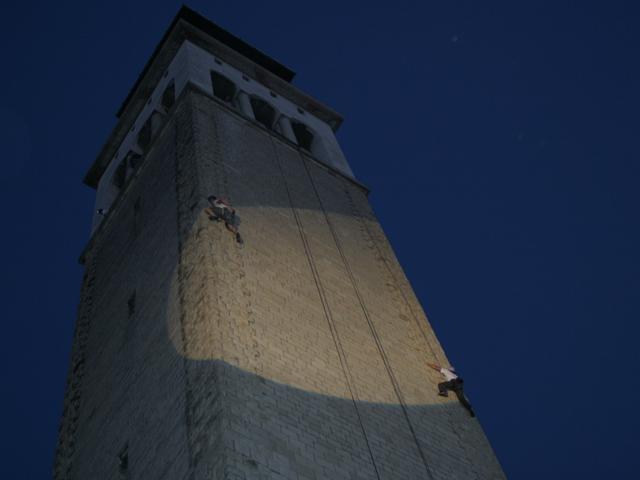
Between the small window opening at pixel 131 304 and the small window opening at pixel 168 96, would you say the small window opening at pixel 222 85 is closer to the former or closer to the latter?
the small window opening at pixel 168 96

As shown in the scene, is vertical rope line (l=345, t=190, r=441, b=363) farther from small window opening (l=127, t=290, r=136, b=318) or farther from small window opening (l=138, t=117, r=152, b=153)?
small window opening (l=138, t=117, r=152, b=153)

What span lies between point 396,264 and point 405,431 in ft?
23.5

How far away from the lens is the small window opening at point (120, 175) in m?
26.8

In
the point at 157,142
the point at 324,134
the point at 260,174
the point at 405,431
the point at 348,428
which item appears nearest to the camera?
the point at 348,428

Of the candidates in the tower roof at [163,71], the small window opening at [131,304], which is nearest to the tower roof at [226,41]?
the tower roof at [163,71]

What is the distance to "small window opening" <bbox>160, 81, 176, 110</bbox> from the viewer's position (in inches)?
1032

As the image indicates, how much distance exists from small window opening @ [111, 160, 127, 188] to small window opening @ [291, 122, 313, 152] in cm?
592

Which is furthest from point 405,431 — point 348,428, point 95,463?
point 95,463

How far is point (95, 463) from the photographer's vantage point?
569 inches

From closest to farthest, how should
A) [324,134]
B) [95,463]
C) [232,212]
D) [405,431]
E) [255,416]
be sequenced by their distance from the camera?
1. [255,416]
2. [405,431]
3. [95,463]
4. [232,212]
5. [324,134]

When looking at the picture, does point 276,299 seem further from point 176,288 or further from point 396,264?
point 396,264

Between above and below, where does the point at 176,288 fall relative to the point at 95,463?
above

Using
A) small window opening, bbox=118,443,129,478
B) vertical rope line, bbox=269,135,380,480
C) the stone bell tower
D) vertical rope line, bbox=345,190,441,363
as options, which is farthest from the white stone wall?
small window opening, bbox=118,443,129,478

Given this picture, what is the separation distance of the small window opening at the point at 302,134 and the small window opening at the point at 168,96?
427 cm
